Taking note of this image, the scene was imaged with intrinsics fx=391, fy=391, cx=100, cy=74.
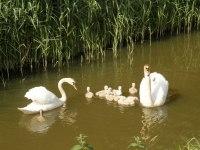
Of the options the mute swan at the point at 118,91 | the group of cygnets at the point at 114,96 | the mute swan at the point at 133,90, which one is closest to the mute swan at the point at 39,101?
the group of cygnets at the point at 114,96

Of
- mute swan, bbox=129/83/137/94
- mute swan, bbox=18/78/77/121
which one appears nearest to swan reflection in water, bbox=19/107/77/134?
mute swan, bbox=18/78/77/121

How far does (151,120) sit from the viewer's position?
23.6 ft

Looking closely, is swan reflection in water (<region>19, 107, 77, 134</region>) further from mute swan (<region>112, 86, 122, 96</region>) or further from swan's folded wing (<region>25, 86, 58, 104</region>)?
mute swan (<region>112, 86, 122, 96</region>)

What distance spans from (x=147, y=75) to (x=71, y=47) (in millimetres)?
3380

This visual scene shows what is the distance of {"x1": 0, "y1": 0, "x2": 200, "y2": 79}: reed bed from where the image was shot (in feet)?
30.9

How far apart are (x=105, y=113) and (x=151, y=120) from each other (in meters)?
0.93

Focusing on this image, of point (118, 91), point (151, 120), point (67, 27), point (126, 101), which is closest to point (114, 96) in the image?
point (118, 91)

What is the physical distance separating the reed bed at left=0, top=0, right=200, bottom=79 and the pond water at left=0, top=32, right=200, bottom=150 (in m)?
0.46

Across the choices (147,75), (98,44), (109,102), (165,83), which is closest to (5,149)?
(109,102)

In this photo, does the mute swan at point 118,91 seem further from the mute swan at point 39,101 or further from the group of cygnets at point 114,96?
the mute swan at point 39,101

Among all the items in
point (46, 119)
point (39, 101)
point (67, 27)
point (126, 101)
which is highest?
point (67, 27)

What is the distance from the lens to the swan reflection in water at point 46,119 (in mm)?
7098

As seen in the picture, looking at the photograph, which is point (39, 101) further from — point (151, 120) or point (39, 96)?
point (151, 120)

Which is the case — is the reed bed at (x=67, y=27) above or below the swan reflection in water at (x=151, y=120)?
above
